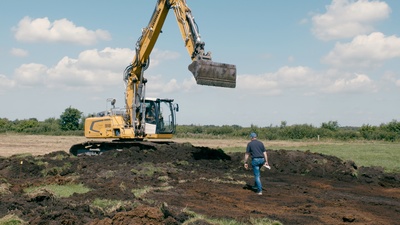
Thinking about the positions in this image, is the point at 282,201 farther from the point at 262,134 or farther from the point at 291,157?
the point at 262,134

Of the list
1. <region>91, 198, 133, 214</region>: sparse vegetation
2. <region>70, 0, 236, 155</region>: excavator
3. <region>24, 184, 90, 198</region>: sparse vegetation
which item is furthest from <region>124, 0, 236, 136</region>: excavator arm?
<region>91, 198, 133, 214</region>: sparse vegetation

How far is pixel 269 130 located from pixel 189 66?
63.5m

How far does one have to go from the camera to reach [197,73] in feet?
60.4

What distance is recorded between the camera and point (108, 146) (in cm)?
2550

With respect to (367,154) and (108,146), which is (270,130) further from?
(108,146)

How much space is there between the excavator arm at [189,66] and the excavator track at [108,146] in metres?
0.70

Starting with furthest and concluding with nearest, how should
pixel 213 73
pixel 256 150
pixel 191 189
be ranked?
pixel 213 73 → pixel 256 150 → pixel 191 189

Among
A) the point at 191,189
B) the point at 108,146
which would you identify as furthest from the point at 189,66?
the point at 108,146

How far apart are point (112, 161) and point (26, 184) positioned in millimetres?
6485

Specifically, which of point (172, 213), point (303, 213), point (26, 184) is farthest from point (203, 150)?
point (172, 213)

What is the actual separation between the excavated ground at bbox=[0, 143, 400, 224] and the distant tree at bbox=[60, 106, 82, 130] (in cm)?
5224

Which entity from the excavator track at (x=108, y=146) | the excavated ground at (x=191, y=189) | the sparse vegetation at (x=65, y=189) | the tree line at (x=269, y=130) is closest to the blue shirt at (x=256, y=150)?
the excavated ground at (x=191, y=189)

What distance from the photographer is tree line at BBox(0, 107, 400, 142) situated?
74688mm

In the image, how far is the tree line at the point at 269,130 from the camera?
74.7 meters
